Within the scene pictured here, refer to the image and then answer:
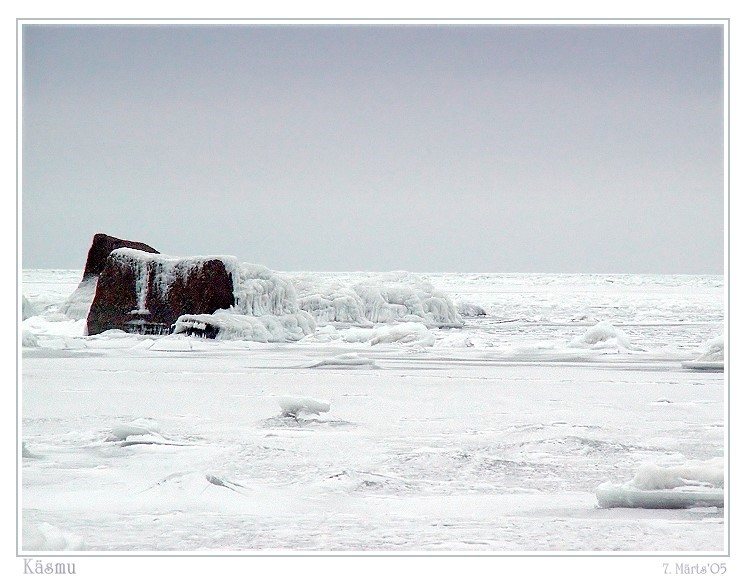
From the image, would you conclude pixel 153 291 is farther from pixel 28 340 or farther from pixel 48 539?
pixel 48 539

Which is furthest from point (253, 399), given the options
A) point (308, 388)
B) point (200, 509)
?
point (200, 509)

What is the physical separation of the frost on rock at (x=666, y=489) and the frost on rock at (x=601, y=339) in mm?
987

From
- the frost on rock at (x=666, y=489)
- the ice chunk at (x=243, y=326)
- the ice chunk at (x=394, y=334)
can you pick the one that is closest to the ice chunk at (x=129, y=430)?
the ice chunk at (x=243, y=326)

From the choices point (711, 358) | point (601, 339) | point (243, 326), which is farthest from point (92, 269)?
point (711, 358)

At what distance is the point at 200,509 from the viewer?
8.39ft

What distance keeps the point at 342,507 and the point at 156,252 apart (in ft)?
6.45

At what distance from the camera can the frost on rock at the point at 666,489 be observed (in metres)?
2.53

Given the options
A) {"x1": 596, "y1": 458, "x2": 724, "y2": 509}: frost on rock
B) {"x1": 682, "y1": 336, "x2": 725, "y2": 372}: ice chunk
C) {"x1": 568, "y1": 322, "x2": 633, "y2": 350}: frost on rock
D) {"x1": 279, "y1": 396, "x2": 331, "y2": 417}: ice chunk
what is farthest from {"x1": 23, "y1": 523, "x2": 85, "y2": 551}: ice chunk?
{"x1": 682, "y1": 336, "x2": 725, "y2": 372}: ice chunk

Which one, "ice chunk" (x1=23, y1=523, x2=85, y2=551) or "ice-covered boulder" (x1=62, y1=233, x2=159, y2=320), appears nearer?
"ice chunk" (x1=23, y1=523, x2=85, y2=551)

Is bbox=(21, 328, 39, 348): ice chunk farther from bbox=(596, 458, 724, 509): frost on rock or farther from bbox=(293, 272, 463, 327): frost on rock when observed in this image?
bbox=(596, 458, 724, 509): frost on rock

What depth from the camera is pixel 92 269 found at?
3592 millimetres

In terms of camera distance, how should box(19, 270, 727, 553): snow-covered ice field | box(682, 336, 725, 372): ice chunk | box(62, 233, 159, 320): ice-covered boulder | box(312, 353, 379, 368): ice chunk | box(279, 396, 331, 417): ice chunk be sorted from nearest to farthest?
box(19, 270, 727, 553): snow-covered ice field, box(279, 396, 331, 417): ice chunk, box(682, 336, 725, 372): ice chunk, box(312, 353, 379, 368): ice chunk, box(62, 233, 159, 320): ice-covered boulder

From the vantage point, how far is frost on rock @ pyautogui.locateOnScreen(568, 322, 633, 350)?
3596 mm

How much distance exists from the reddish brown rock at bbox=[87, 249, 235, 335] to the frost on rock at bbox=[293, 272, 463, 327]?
49 centimetres
